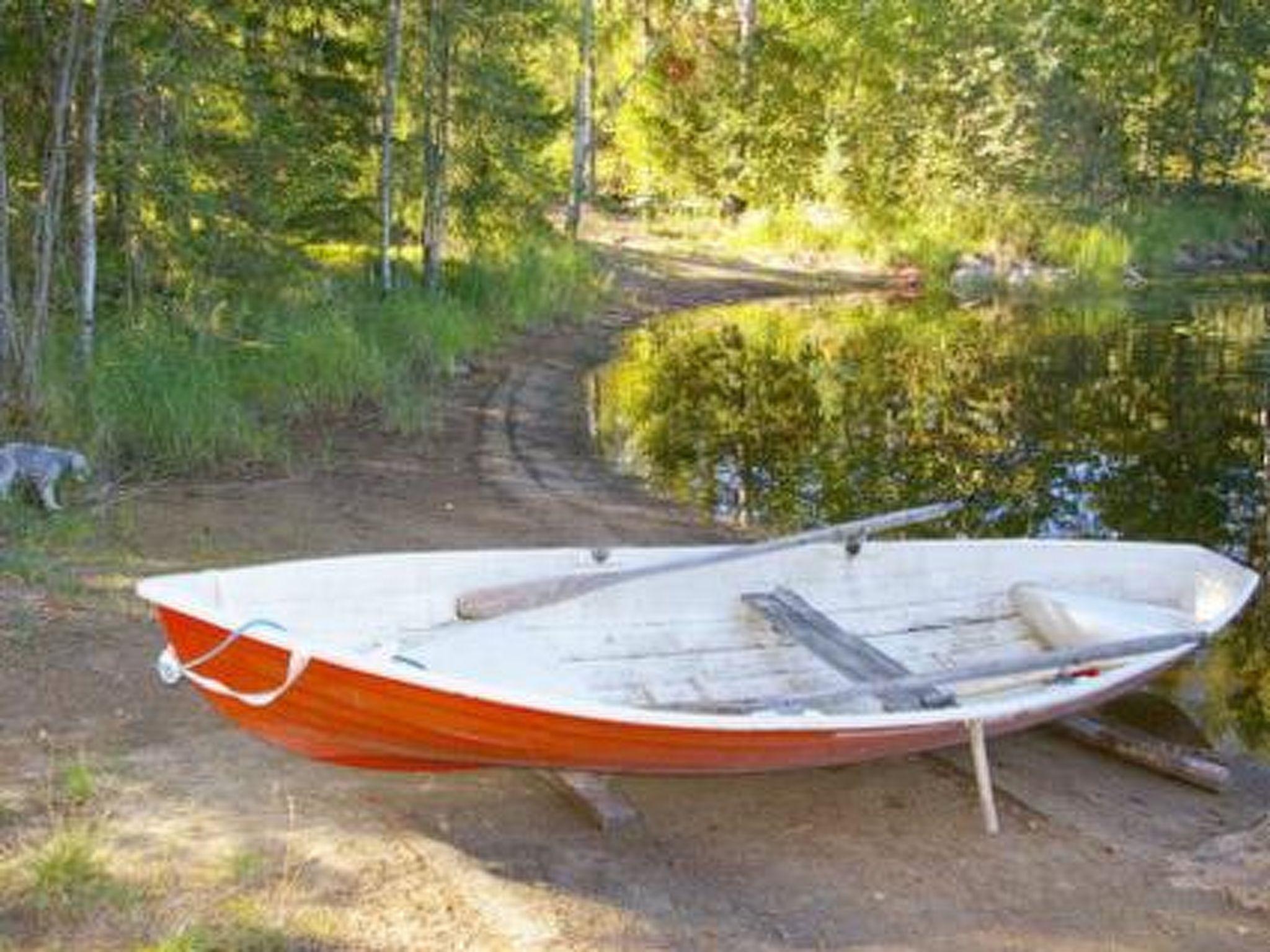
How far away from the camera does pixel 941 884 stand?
15.2 ft

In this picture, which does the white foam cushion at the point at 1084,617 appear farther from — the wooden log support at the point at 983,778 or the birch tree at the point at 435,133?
the birch tree at the point at 435,133

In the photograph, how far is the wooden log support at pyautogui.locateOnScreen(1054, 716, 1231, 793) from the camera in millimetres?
5754

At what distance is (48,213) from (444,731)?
223 inches

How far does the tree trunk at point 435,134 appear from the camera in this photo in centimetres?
1477

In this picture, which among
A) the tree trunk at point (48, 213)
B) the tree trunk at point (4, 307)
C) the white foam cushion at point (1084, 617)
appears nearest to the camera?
the white foam cushion at point (1084, 617)

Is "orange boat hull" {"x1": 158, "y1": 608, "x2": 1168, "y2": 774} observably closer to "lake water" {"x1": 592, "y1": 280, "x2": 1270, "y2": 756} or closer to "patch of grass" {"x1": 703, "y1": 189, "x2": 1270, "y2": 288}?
"lake water" {"x1": 592, "y1": 280, "x2": 1270, "y2": 756}

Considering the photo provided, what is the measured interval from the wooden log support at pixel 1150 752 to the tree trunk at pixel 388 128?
992 centimetres

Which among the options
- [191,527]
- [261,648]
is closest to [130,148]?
[191,527]

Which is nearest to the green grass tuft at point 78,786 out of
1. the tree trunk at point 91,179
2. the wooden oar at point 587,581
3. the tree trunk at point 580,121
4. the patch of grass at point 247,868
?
the patch of grass at point 247,868

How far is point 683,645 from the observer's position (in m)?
5.86

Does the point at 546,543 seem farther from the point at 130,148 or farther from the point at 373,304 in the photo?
the point at 373,304

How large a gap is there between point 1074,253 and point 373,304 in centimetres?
1793

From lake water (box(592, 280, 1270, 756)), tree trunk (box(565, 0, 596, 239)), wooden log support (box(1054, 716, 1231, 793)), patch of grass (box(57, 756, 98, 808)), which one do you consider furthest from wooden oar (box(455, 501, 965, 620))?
tree trunk (box(565, 0, 596, 239))

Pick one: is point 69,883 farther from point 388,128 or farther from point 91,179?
point 388,128
